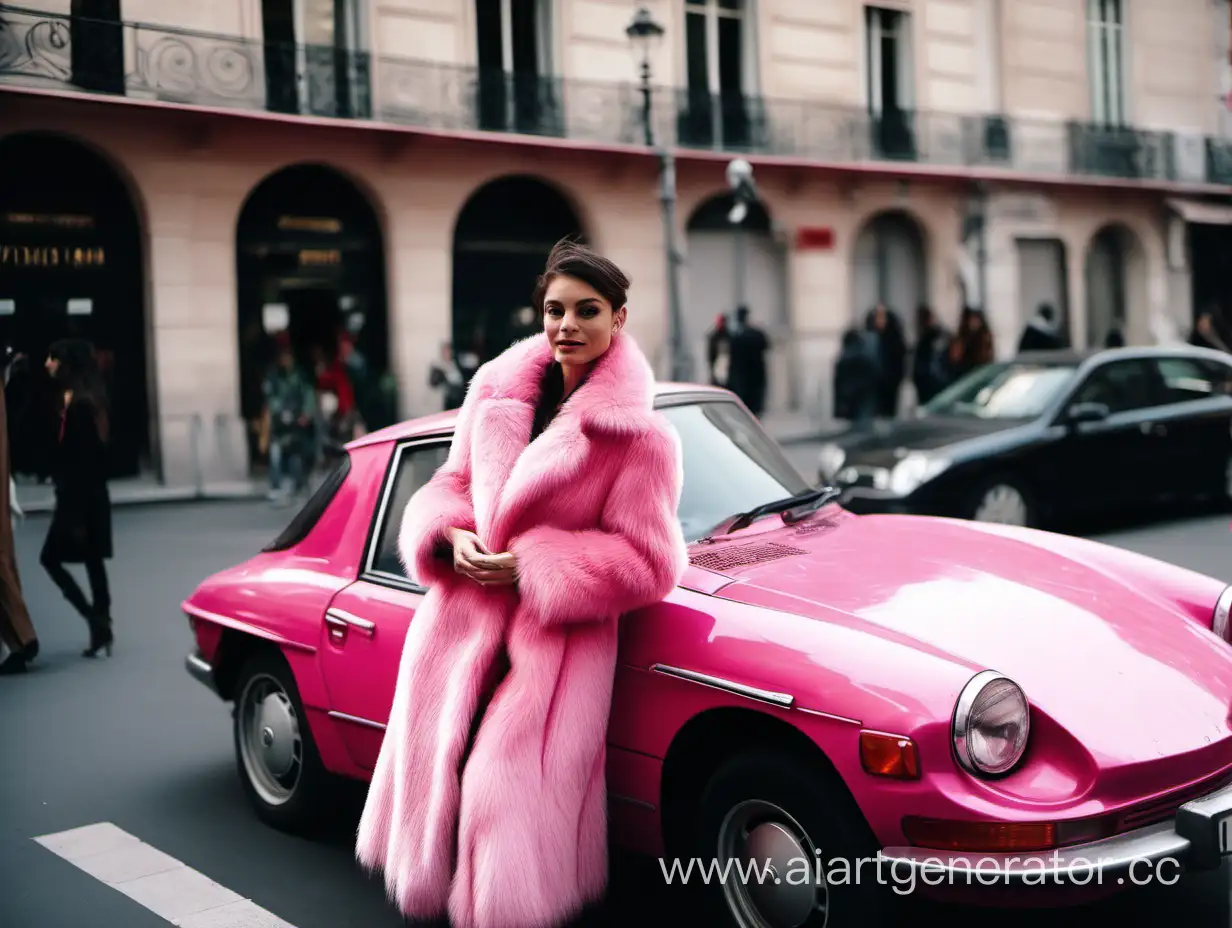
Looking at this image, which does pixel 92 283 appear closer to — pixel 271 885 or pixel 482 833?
pixel 271 885

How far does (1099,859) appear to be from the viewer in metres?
3.17

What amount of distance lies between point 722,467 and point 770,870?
146cm

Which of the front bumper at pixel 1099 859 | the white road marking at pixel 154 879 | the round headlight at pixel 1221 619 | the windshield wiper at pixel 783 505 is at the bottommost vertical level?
the white road marking at pixel 154 879

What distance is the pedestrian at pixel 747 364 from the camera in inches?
733

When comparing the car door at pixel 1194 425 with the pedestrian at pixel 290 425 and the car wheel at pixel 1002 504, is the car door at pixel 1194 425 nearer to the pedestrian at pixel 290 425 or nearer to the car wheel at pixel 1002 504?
the car wheel at pixel 1002 504

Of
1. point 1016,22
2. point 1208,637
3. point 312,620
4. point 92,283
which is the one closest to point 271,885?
point 312,620

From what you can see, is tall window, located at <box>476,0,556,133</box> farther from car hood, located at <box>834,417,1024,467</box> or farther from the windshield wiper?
the windshield wiper

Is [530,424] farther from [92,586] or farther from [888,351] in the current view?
[888,351]

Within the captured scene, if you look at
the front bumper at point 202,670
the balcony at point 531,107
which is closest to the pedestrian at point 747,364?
the balcony at point 531,107

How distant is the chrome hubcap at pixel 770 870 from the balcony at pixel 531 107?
17.0 meters

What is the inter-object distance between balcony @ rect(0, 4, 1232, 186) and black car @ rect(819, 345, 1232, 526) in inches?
467

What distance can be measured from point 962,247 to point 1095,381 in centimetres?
1715

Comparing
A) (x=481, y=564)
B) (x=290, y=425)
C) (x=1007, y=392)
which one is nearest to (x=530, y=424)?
(x=481, y=564)

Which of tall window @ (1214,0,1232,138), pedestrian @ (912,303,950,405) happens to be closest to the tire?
pedestrian @ (912,303,950,405)
